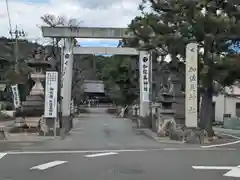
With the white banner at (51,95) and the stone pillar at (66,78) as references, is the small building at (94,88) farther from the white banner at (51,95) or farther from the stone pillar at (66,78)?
the white banner at (51,95)

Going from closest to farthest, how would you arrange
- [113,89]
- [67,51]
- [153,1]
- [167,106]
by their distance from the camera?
[153,1] < [167,106] < [67,51] < [113,89]

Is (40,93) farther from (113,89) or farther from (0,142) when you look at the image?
(113,89)

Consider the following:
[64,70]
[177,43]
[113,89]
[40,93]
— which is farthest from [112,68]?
[177,43]

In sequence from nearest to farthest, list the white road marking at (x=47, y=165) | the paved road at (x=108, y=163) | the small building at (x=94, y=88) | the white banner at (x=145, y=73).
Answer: the paved road at (x=108, y=163) < the white road marking at (x=47, y=165) < the white banner at (x=145, y=73) < the small building at (x=94, y=88)

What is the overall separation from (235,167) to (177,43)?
11942mm

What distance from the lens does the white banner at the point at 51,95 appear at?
79.9ft

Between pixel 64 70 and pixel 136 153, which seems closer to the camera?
pixel 136 153

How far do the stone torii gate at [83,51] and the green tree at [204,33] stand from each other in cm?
708

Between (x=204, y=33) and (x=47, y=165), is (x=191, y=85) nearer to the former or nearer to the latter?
(x=204, y=33)

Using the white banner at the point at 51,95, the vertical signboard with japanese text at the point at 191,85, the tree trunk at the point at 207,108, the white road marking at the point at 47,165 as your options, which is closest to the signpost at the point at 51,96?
the white banner at the point at 51,95

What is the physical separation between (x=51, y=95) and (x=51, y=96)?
6 centimetres

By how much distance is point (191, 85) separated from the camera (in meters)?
23.0

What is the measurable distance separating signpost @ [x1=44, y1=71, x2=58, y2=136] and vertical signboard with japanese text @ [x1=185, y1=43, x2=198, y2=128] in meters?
7.02

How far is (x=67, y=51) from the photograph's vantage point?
34.7m
